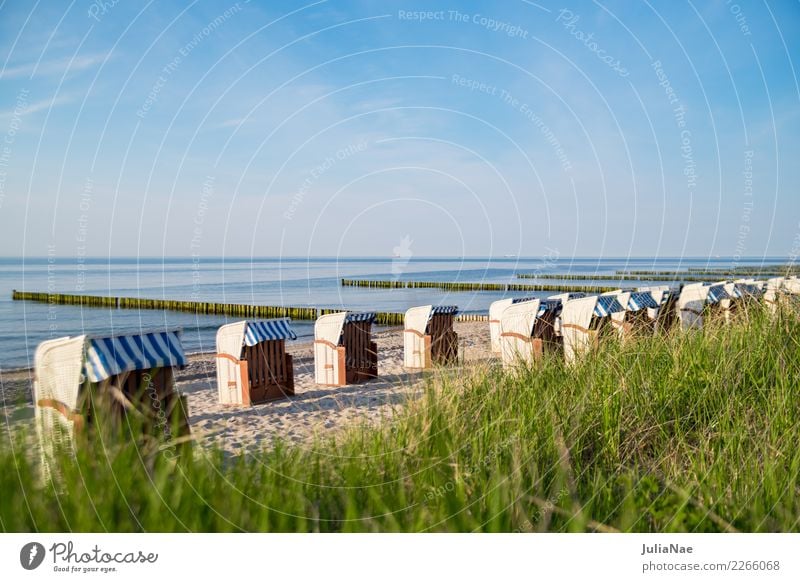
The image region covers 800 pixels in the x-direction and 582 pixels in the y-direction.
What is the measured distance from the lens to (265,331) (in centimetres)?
910

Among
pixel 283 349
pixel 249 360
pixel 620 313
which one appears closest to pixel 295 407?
pixel 249 360

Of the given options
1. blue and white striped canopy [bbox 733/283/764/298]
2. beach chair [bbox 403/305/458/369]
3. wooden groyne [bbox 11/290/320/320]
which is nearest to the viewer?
blue and white striped canopy [bbox 733/283/764/298]

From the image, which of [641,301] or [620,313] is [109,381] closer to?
[620,313]

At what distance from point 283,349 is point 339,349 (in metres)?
1.19

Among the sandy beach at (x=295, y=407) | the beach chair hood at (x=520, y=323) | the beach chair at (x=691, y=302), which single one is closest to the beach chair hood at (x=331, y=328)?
the sandy beach at (x=295, y=407)

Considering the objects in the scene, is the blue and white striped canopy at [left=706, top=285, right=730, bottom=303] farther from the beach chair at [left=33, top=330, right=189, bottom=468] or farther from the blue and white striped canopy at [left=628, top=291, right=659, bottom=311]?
the beach chair at [left=33, top=330, right=189, bottom=468]

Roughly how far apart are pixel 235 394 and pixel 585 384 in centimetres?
654

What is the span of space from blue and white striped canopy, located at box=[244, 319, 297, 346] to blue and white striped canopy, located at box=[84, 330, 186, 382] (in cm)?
461

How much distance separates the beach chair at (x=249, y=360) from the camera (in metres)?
8.92
